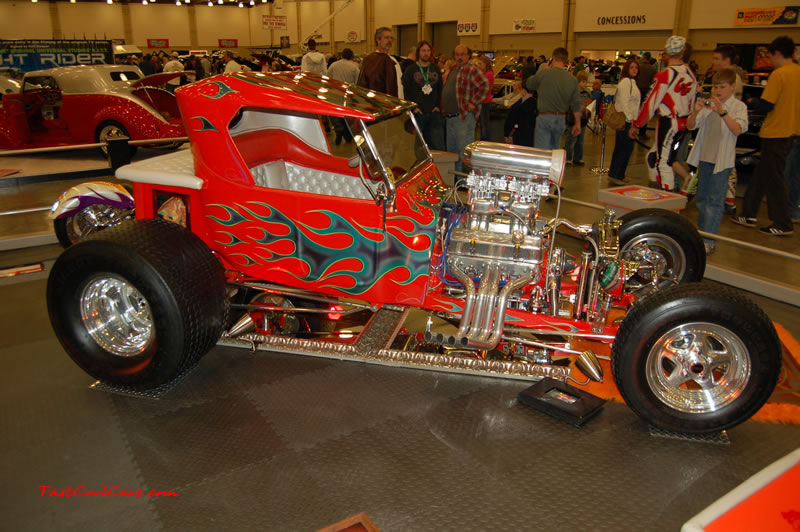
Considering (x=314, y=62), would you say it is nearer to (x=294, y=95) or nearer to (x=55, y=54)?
(x=55, y=54)

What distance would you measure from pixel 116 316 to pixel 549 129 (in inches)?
264

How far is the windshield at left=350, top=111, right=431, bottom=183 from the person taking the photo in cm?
369

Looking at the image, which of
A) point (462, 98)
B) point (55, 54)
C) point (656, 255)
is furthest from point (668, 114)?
point (55, 54)

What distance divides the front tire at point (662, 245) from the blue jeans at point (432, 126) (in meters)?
5.38

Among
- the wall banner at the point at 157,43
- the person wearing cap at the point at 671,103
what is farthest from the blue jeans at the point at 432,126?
the wall banner at the point at 157,43

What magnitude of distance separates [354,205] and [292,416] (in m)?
1.35

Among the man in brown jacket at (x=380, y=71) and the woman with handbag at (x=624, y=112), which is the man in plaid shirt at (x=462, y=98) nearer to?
the man in brown jacket at (x=380, y=71)

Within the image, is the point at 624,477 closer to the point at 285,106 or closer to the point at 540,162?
the point at 540,162

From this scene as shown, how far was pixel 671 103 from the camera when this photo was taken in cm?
726

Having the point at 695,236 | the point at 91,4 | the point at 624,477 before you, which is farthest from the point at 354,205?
the point at 91,4

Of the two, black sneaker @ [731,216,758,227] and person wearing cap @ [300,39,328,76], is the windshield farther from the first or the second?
person wearing cap @ [300,39,328,76]

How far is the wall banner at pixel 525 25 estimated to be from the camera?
25.0m

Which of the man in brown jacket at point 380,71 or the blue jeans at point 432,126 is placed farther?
the blue jeans at point 432,126

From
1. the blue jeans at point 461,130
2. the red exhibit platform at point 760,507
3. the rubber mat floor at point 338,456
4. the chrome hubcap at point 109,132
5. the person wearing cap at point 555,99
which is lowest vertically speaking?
the rubber mat floor at point 338,456
